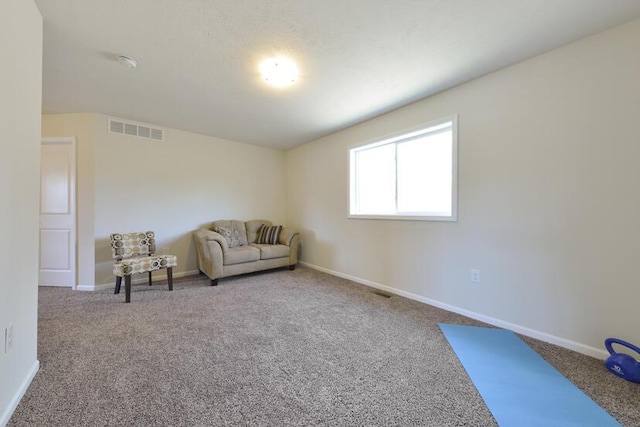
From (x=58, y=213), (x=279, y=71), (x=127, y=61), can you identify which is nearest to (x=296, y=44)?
(x=279, y=71)

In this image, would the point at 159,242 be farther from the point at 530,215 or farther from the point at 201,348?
the point at 530,215

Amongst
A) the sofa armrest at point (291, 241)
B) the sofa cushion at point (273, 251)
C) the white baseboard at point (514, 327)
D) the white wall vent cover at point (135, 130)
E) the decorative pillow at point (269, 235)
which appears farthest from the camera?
the decorative pillow at point (269, 235)

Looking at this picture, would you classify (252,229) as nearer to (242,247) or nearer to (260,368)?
(242,247)

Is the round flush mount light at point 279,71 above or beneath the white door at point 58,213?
above

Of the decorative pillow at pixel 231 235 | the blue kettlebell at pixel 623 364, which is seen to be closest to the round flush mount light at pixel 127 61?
the decorative pillow at pixel 231 235

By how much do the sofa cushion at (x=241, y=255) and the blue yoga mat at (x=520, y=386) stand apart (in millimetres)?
2825

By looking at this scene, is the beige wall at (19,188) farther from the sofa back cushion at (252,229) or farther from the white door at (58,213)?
the sofa back cushion at (252,229)

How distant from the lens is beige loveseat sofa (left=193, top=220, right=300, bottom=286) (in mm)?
3578

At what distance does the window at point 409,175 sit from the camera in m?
2.77

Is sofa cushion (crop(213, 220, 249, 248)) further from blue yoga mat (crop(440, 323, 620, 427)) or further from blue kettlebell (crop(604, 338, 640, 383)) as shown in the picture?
blue kettlebell (crop(604, 338, 640, 383))

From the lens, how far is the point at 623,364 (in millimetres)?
1574

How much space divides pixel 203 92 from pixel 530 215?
3452 millimetres

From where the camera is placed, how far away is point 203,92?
277 cm

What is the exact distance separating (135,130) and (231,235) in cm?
210
